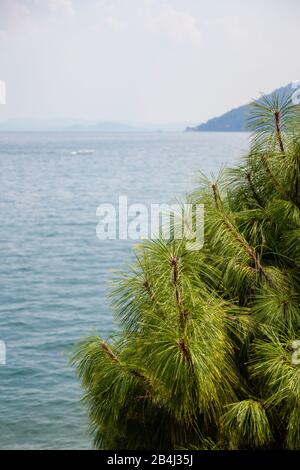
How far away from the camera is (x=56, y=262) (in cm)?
2106

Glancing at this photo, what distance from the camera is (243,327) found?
313 cm

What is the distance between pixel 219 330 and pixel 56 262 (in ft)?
60.0

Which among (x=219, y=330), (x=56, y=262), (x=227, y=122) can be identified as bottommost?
(x=56, y=262)

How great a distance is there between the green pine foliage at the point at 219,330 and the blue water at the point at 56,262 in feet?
0.98

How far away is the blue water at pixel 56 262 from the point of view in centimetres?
962

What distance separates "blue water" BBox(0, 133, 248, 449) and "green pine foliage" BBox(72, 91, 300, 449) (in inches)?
11.8

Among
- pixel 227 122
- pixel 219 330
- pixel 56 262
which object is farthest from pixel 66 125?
pixel 219 330

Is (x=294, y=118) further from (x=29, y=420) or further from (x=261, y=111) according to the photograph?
(x=29, y=420)

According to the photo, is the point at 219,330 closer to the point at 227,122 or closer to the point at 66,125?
the point at 227,122

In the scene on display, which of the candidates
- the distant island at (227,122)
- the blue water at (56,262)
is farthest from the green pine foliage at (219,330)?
the distant island at (227,122)

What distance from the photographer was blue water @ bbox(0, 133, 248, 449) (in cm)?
962

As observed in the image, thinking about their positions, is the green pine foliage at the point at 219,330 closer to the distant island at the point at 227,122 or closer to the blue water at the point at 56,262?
the blue water at the point at 56,262

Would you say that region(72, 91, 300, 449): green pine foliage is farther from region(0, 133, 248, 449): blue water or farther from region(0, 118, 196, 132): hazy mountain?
region(0, 118, 196, 132): hazy mountain

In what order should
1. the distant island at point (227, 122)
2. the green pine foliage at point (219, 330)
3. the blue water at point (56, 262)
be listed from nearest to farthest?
the green pine foliage at point (219, 330), the blue water at point (56, 262), the distant island at point (227, 122)
